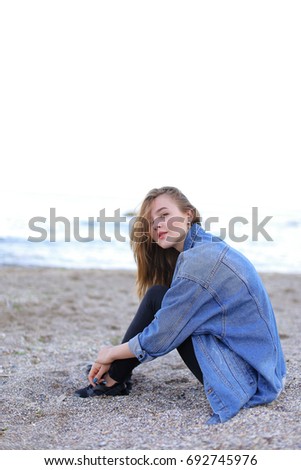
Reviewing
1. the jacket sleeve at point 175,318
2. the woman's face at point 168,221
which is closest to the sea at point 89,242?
the woman's face at point 168,221

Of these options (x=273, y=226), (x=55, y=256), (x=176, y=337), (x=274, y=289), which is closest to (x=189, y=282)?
(x=176, y=337)

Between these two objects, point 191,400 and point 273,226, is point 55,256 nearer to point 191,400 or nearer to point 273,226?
point 191,400

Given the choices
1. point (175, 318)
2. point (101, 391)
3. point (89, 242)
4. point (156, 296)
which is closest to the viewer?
point (175, 318)

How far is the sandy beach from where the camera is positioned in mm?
2139

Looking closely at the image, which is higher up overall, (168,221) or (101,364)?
(168,221)

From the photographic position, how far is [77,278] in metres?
8.31

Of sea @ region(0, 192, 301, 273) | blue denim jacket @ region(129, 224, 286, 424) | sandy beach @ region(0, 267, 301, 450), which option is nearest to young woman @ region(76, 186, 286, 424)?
blue denim jacket @ region(129, 224, 286, 424)

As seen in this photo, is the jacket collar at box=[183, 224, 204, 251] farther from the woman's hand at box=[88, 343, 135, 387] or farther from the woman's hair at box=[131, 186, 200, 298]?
the woman's hand at box=[88, 343, 135, 387]

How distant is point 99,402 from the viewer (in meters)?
2.70

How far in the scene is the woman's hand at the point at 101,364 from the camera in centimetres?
262

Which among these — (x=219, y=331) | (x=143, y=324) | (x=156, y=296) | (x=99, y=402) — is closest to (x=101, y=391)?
(x=99, y=402)

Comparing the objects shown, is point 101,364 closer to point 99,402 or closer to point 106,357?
point 106,357

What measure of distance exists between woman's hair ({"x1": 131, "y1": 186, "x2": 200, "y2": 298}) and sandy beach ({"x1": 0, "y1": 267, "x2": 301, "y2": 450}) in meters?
0.62

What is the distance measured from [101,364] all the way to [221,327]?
→ 2.19 ft
